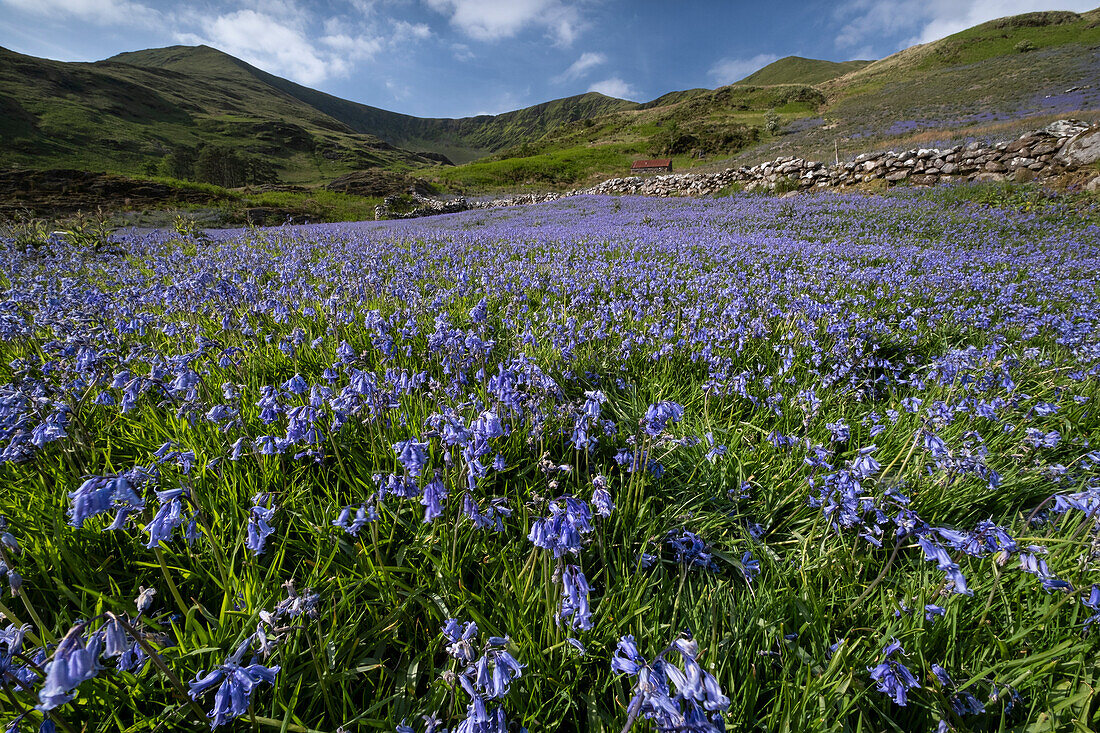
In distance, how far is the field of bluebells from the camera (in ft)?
5.26

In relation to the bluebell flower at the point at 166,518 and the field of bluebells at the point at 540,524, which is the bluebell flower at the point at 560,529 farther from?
the bluebell flower at the point at 166,518

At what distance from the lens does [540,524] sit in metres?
1.65

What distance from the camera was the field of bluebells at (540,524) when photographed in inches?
63.2

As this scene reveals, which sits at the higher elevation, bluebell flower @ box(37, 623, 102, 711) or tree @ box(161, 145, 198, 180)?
tree @ box(161, 145, 198, 180)

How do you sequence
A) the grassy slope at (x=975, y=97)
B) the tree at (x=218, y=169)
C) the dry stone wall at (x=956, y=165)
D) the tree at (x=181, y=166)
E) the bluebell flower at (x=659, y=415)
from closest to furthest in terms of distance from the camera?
the bluebell flower at (x=659, y=415) → the dry stone wall at (x=956, y=165) → the grassy slope at (x=975, y=97) → the tree at (x=218, y=169) → the tree at (x=181, y=166)

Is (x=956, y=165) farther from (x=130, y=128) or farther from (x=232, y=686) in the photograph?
(x=130, y=128)

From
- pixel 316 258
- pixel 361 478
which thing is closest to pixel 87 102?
pixel 316 258

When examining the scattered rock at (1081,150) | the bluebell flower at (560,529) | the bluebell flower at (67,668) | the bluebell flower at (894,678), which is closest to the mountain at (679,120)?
the scattered rock at (1081,150)

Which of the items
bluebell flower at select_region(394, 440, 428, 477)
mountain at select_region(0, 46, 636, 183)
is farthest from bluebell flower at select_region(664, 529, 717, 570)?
mountain at select_region(0, 46, 636, 183)

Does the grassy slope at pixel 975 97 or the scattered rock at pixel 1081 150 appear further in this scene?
the grassy slope at pixel 975 97

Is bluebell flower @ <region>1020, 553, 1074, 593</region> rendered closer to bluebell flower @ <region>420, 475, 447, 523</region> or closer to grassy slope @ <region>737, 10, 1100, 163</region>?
bluebell flower @ <region>420, 475, 447, 523</region>

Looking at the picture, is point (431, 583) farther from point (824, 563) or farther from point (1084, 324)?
point (1084, 324)

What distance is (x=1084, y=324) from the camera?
18.1 feet

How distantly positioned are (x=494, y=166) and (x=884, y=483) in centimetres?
8275
